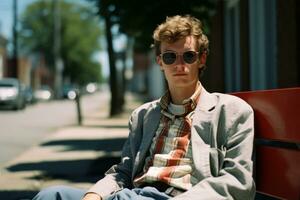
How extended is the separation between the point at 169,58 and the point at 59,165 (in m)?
6.18

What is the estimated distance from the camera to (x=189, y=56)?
10.00 ft

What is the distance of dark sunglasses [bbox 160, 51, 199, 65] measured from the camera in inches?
120

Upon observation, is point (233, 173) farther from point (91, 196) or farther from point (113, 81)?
point (113, 81)

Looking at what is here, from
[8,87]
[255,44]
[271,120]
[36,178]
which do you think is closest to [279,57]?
[255,44]


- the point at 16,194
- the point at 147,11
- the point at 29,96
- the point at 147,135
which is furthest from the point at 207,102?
the point at 29,96

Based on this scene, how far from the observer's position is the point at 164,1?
898 centimetres

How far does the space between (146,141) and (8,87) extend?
3028cm

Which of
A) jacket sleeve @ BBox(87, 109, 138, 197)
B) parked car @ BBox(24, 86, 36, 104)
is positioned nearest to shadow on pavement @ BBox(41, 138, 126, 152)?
jacket sleeve @ BBox(87, 109, 138, 197)

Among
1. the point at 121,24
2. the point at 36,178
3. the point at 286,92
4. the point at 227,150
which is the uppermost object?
the point at 121,24

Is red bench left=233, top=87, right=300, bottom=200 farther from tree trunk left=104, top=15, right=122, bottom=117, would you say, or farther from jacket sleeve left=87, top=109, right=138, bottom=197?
tree trunk left=104, top=15, right=122, bottom=117

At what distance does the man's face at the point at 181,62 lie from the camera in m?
3.03

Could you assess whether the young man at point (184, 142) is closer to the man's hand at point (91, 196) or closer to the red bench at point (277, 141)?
the man's hand at point (91, 196)

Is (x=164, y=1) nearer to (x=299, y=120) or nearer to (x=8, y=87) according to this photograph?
(x=299, y=120)

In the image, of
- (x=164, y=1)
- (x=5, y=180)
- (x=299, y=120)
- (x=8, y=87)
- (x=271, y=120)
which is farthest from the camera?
(x=8, y=87)
